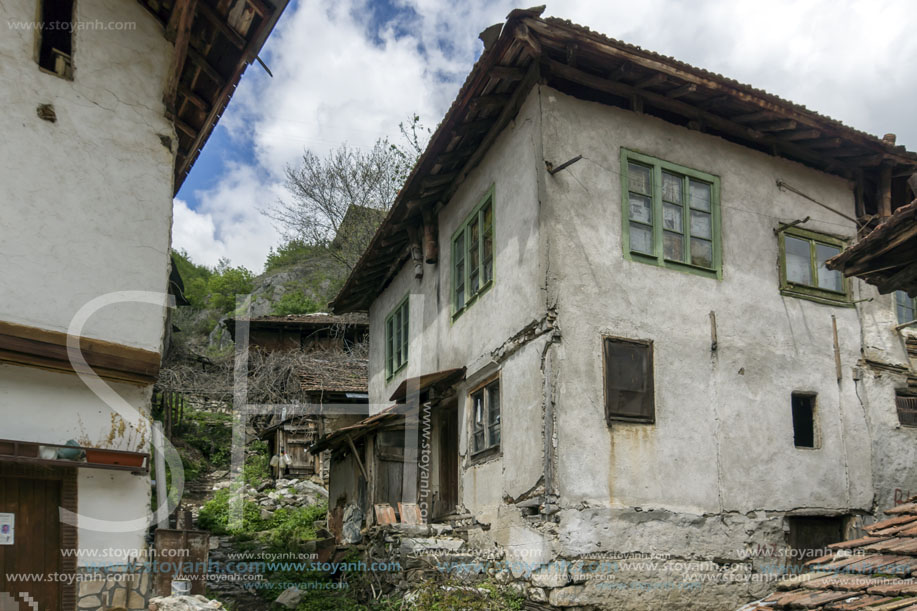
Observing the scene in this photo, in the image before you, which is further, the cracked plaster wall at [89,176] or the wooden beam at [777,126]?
the wooden beam at [777,126]

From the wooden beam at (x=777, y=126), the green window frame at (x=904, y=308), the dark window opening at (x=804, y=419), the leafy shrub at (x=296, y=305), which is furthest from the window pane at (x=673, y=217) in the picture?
the leafy shrub at (x=296, y=305)

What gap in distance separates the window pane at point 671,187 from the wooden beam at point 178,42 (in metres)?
6.19

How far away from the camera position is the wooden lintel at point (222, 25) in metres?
8.70

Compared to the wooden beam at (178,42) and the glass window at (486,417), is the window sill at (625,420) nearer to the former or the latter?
the glass window at (486,417)

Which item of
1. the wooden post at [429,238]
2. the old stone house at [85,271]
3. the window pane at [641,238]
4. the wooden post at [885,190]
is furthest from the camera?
the wooden post at [429,238]

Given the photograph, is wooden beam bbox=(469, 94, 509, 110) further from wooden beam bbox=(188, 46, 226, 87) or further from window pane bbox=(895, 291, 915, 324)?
window pane bbox=(895, 291, 915, 324)

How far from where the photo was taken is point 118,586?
7.34 m

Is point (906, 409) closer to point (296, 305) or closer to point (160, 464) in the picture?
point (160, 464)

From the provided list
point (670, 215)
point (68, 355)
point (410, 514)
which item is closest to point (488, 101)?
point (670, 215)

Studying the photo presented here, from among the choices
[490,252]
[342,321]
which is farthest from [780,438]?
[342,321]

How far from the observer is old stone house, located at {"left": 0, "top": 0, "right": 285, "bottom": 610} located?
7074mm

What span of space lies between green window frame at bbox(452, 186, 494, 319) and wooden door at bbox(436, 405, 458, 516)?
1.75m

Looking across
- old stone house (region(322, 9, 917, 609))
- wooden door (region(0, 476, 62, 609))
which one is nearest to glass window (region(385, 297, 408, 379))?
old stone house (region(322, 9, 917, 609))

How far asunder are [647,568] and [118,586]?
565 cm
